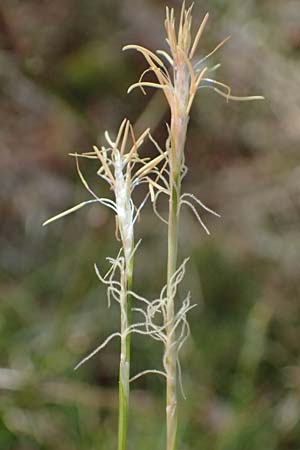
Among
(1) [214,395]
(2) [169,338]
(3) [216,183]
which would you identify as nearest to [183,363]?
(1) [214,395]

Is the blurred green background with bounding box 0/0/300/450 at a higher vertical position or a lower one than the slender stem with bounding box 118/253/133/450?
Result: higher

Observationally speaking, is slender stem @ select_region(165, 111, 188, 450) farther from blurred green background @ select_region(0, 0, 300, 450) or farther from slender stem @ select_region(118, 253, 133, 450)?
blurred green background @ select_region(0, 0, 300, 450)

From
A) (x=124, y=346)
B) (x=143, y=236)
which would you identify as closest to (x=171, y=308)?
(x=124, y=346)

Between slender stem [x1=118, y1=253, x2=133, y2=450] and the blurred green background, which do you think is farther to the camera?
the blurred green background

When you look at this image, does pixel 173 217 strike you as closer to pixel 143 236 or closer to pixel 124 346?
pixel 124 346

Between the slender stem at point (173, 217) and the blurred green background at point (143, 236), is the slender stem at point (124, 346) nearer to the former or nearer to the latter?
the slender stem at point (173, 217)

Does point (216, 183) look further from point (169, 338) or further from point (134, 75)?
→ point (169, 338)

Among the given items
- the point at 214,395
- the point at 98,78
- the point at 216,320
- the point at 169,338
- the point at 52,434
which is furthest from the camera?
the point at 98,78

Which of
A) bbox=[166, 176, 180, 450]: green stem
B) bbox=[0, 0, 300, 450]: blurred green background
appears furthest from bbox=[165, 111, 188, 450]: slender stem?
bbox=[0, 0, 300, 450]: blurred green background
